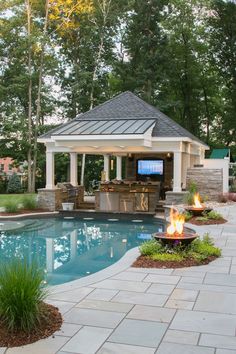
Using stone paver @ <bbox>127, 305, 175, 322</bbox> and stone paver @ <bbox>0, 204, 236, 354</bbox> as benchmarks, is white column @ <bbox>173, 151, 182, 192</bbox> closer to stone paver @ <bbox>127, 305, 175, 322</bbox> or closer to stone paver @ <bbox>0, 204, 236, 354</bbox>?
stone paver @ <bbox>0, 204, 236, 354</bbox>

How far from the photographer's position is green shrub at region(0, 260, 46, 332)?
383 cm

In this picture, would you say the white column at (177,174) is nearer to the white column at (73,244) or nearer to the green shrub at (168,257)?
the white column at (73,244)

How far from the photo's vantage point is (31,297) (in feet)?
12.8

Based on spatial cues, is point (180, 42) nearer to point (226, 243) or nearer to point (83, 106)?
point (83, 106)

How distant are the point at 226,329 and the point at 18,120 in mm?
24567

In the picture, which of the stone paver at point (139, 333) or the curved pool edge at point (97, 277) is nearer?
the stone paver at point (139, 333)

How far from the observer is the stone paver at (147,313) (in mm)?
3713

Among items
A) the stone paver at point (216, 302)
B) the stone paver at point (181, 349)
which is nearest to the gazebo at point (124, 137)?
the stone paver at point (216, 302)

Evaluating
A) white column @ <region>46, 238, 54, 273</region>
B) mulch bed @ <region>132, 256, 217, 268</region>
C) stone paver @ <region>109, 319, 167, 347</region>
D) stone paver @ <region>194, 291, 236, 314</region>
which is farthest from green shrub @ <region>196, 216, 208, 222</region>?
stone paver @ <region>109, 319, 167, 347</region>

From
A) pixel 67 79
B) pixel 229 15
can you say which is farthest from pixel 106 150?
pixel 229 15

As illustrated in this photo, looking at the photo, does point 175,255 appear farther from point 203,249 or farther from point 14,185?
point 14,185

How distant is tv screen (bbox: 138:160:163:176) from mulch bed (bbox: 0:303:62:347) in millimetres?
16616

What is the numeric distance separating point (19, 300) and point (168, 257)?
12.2ft

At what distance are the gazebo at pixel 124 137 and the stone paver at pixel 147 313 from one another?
932 cm
